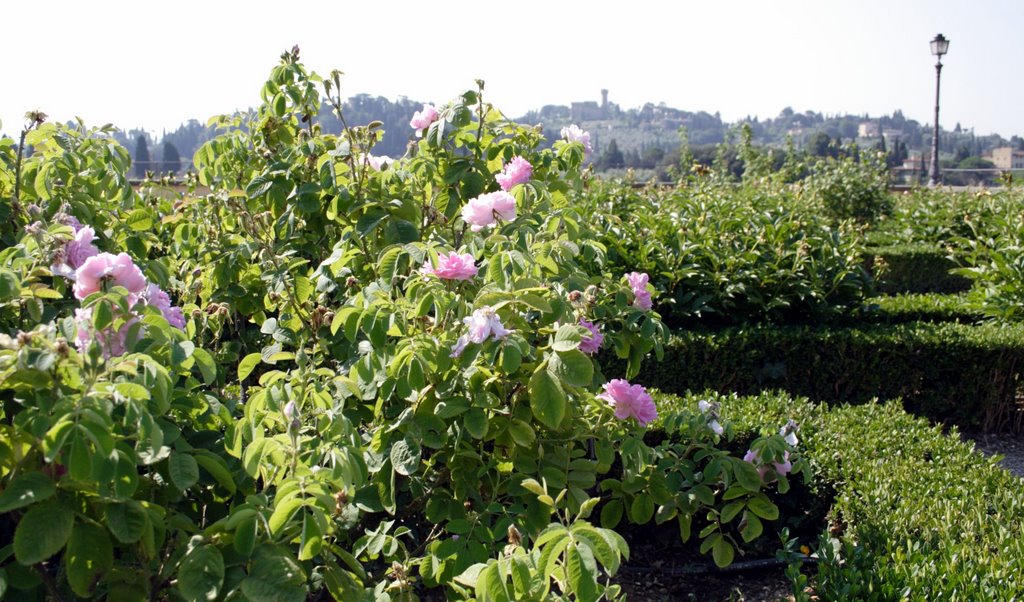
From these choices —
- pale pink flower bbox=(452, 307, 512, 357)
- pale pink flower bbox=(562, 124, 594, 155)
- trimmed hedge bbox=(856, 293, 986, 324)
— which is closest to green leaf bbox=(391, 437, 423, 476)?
pale pink flower bbox=(452, 307, 512, 357)

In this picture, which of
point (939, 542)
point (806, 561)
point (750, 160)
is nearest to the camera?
point (939, 542)

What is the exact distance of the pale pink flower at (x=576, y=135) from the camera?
10.2ft

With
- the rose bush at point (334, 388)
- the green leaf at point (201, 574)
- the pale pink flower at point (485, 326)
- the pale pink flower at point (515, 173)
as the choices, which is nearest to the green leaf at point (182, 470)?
the rose bush at point (334, 388)

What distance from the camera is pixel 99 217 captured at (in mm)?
2830

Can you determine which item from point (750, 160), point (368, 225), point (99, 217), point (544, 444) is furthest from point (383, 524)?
point (750, 160)

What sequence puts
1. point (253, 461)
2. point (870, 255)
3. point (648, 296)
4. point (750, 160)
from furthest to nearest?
point (750, 160)
point (870, 255)
point (648, 296)
point (253, 461)

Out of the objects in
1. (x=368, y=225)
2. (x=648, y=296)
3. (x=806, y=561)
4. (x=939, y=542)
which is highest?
(x=368, y=225)

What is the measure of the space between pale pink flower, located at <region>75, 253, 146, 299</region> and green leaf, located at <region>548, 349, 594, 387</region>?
97 cm

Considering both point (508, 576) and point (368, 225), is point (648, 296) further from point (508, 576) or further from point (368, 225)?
point (508, 576)

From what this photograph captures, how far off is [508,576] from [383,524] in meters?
0.59

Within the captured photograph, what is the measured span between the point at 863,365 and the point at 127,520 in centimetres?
480

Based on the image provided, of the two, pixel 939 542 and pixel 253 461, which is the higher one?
pixel 253 461

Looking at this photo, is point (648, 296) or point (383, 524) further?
point (648, 296)

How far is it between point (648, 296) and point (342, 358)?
3.42ft
